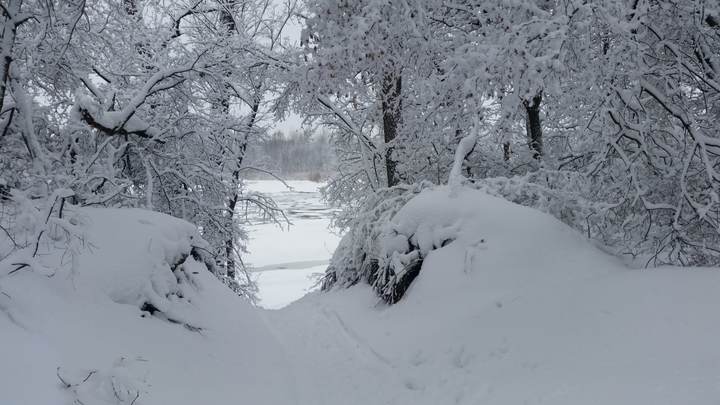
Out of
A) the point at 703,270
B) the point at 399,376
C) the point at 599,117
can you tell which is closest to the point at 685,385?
the point at 703,270

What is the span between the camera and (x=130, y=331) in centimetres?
435

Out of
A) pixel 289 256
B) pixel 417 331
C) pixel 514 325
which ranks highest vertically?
pixel 514 325

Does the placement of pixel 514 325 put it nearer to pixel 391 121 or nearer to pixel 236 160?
pixel 391 121

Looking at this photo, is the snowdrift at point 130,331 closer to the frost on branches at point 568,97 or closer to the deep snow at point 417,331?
the deep snow at point 417,331

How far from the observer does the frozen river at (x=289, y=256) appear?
1778cm

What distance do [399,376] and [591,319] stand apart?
2.20 meters

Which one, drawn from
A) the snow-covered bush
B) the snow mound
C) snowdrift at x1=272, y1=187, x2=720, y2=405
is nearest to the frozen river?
the snow-covered bush

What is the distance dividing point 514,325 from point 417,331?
57.7 inches

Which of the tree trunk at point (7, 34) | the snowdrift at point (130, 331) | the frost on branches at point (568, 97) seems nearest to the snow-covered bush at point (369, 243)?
the frost on branches at point (568, 97)

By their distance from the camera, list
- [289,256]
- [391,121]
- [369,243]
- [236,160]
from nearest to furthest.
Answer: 1. [369,243]
2. [391,121]
3. [236,160]
4. [289,256]

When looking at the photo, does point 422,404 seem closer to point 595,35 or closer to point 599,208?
point 599,208

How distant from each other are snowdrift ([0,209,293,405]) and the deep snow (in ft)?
0.05

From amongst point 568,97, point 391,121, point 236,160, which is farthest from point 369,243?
point 236,160

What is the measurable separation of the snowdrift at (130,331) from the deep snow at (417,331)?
15mm
